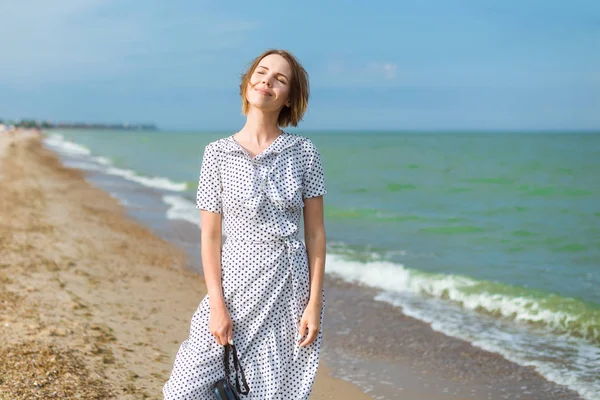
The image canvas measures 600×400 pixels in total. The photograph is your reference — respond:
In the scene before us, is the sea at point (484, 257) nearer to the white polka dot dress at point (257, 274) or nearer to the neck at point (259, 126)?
the white polka dot dress at point (257, 274)

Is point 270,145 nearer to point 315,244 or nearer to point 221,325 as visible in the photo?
point 315,244

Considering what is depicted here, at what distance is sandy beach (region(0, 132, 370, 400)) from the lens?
14.8ft

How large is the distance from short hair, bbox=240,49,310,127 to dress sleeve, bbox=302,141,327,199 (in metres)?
0.19

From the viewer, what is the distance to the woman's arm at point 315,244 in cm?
263

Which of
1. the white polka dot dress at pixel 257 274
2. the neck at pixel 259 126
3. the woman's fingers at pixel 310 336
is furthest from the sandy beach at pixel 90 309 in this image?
the neck at pixel 259 126

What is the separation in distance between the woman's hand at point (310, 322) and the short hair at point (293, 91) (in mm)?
783

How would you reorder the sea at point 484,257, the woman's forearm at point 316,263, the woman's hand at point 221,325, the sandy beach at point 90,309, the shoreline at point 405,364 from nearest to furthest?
the woman's hand at point 221,325 < the woman's forearm at point 316,263 < the sandy beach at point 90,309 < the shoreline at point 405,364 < the sea at point 484,257

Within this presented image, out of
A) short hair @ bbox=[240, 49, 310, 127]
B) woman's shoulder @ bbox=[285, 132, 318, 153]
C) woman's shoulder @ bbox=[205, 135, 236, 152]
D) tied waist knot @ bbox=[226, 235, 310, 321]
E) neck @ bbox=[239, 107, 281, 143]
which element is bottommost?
tied waist knot @ bbox=[226, 235, 310, 321]

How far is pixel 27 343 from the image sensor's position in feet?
16.4

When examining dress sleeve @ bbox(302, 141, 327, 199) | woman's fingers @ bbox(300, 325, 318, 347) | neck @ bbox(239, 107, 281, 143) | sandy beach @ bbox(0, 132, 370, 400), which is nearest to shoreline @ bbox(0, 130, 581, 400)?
sandy beach @ bbox(0, 132, 370, 400)

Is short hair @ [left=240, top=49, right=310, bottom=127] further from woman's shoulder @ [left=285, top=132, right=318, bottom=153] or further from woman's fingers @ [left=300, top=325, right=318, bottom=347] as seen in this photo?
woman's fingers @ [left=300, top=325, right=318, bottom=347]

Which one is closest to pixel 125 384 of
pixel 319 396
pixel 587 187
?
pixel 319 396

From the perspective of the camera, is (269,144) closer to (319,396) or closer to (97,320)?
(319,396)

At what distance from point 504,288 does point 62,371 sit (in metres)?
7.00
